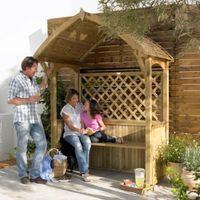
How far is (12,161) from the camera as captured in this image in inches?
303

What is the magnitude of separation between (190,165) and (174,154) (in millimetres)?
490

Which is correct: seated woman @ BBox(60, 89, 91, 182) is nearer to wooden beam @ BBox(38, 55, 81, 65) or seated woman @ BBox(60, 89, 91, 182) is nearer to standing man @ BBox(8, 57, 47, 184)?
standing man @ BBox(8, 57, 47, 184)

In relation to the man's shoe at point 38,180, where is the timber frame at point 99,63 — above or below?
above

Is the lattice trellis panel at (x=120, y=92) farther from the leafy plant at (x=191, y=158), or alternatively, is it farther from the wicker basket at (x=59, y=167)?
the wicker basket at (x=59, y=167)

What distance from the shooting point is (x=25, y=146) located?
240 inches

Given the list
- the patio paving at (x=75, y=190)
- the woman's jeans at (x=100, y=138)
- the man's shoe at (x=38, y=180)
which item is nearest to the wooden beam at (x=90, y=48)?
the woman's jeans at (x=100, y=138)

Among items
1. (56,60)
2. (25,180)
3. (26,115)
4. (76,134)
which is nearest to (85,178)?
(76,134)

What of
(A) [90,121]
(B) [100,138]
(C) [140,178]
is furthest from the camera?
(A) [90,121]

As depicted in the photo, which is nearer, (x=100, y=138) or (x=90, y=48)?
(x=100, y=138)

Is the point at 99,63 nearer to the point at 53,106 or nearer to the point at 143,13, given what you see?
the point at 53,106

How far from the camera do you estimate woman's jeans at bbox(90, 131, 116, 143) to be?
6.60m

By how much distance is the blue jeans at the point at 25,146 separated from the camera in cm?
604

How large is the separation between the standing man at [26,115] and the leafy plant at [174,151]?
175 cm

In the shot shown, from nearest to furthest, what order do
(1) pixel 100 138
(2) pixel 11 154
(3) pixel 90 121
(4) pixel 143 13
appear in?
1. (4) pixel 143 13
2. (1) pixel 100 138
3. (3) pixel 90 121
4. (2) pixel 11 154
